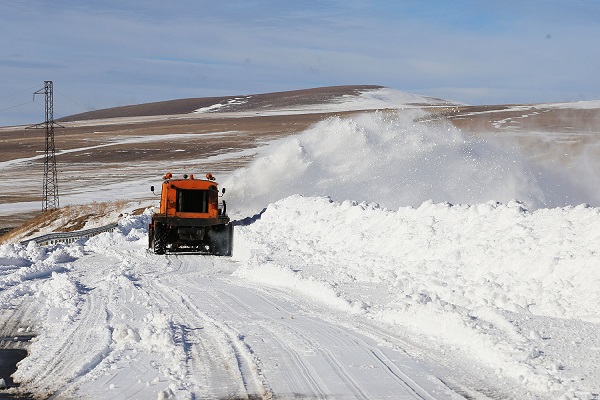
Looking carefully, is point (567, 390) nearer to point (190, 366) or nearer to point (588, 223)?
point (190, 366)

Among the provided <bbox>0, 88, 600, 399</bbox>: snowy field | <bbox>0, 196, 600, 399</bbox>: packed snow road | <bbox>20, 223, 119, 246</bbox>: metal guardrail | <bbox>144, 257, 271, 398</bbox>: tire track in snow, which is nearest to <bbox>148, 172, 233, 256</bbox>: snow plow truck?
<bbox>0, 88, 600, 399</bbox>: snowy field

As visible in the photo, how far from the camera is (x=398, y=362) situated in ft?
26.5

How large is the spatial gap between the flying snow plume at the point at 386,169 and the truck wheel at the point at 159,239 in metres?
8.84

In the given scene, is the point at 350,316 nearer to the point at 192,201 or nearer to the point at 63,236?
the point at 192,201

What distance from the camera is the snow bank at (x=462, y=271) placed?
29.0 feet

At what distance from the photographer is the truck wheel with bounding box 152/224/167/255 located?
20.3 meters

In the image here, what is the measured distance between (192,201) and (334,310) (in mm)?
10574

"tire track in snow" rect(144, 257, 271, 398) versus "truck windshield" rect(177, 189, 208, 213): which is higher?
A: "truck windshield" rect(177, 189, 208, 213)

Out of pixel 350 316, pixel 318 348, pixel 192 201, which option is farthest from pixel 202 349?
pixel 192 201

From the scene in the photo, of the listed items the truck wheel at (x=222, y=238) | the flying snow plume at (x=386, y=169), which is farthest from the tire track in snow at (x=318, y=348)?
the flying snow plume at (x=386, y=169)

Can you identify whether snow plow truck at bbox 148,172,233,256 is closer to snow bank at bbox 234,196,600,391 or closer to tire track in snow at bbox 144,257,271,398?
snow bank at bbox 234,196,600,391

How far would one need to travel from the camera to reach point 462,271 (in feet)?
41.1

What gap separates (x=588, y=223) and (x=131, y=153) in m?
67.0

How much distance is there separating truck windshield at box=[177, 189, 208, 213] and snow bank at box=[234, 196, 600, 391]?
275 centimetres
